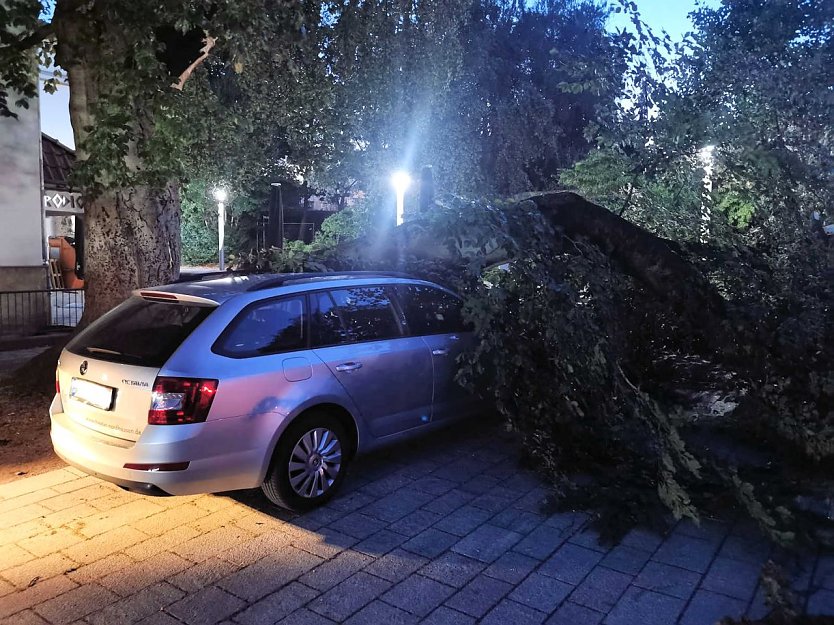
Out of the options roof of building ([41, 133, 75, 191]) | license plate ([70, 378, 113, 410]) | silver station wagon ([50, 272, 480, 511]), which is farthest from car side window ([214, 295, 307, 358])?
roof of building ([41, 133, 75, 191])

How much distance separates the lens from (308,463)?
4.21 metres

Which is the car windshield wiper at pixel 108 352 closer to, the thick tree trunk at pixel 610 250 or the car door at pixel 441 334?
the car door at pixel 441 334

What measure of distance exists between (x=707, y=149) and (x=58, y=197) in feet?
43.9

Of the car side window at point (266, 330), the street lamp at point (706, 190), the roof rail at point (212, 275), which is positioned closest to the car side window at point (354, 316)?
the car side window at point (266, 330)

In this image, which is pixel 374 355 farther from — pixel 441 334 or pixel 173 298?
pixel 173 298

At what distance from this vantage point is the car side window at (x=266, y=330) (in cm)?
395

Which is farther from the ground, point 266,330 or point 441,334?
point 266,330

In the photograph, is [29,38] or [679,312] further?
[29,38]

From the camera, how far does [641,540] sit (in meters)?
3.90

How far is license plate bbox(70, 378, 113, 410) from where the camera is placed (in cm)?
388

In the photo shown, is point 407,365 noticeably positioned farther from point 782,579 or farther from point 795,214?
point 795,214

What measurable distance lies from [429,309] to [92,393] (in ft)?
8.44

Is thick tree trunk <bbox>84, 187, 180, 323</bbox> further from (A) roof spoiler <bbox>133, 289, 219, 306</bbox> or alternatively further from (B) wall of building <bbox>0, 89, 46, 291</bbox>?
(B) wall of building <bbox>0, 89, 46, 291</bbox>

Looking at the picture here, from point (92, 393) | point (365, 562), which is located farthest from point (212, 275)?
point (365, 562)
